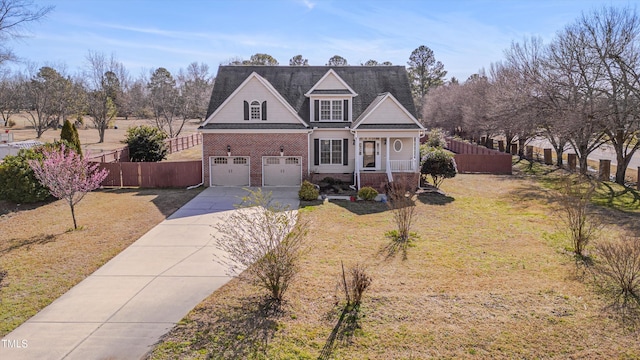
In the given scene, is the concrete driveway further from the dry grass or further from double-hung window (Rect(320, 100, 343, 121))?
double-hung window (Rect(320, 100, 343, 121))

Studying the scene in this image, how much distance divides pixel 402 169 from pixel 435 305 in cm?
1572

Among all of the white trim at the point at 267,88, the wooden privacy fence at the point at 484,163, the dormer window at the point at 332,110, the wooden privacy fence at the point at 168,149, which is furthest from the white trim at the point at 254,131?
the wooden privacy fence at the point at 484,163

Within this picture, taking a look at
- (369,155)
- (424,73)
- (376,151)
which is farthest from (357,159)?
(424,73)

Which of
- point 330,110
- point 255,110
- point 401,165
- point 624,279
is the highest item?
point 330,110

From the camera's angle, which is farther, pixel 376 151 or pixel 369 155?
pixel 369 155

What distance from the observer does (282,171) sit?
25.4 meters

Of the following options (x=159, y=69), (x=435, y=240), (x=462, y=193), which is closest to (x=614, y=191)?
(x=462, y=193)

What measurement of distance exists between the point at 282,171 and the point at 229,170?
3.13 meters

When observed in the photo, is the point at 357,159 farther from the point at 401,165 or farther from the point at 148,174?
the point at 148,174

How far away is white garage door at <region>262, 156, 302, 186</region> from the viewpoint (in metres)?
25.2

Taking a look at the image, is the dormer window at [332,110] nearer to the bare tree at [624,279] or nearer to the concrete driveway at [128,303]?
the concrete driveway at [128,303]

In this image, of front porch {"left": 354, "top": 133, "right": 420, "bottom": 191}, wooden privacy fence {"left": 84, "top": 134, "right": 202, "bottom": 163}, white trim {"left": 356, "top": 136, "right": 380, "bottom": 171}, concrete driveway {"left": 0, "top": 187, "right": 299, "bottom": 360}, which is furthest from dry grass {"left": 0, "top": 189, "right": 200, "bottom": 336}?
white trim {"left": 356, "top": 136, "right": 380, "bottom": 171}

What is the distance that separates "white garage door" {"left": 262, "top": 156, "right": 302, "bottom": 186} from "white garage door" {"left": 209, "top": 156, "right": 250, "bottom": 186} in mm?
1123

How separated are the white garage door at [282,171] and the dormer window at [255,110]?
2441 mm
